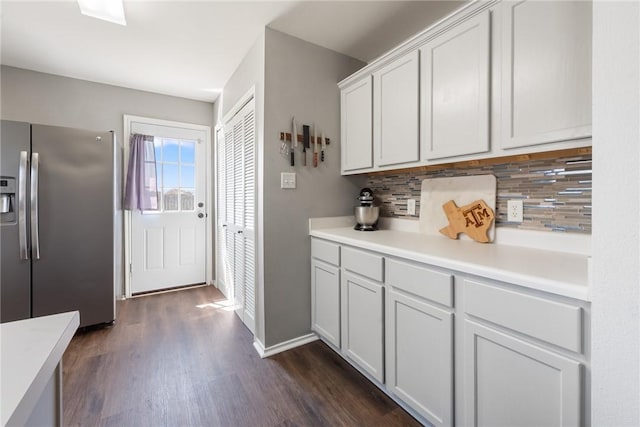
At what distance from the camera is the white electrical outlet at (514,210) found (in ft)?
4.94

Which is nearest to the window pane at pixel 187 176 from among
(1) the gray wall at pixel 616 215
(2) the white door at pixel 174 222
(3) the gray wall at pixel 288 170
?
(2) the white door at pixel 174 222

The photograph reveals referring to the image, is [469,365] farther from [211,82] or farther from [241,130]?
[211,82]

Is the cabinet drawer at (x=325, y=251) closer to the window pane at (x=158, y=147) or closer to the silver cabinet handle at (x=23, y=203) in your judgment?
the silver cabinet handle at (x=23, y=203)

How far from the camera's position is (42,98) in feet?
9.06

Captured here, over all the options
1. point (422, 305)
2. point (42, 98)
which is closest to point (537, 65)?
point (422, 305)

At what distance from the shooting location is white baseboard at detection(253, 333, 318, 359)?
6.63 feet

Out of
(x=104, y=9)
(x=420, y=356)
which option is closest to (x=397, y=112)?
(x=420, y=356)

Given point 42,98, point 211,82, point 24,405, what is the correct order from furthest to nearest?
point 211,82
point 42,98
point 24,405

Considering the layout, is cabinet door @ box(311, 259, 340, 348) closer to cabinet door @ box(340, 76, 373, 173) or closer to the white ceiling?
cabinet door @ box(340, 76, 373, 173)

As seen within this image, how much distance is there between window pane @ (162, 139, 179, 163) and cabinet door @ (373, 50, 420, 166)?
2571 mm

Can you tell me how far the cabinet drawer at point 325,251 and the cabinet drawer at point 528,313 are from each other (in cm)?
90

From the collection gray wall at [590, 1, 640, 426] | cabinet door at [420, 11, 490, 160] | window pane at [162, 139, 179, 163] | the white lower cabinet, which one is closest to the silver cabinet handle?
window pane at [162, 139, 179, 163]

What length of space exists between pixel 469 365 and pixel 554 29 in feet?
4.59

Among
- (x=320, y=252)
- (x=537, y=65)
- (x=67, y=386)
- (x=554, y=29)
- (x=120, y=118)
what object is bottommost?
(x=67, y=386)
